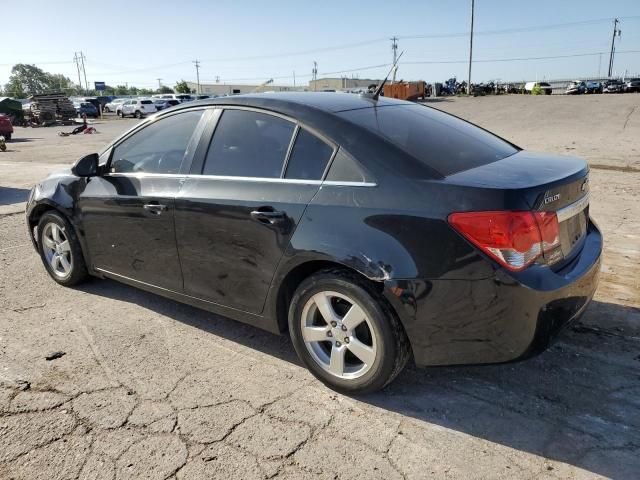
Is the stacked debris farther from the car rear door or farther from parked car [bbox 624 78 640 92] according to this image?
parked car [bbox 624 78 640 92]

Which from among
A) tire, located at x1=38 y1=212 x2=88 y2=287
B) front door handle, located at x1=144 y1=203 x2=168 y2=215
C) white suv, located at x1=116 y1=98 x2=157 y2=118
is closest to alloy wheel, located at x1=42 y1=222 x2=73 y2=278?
tire, located at x1=38 y1=212 x2=88 y2=287

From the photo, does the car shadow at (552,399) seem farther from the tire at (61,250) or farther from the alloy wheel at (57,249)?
the alloy wheel at (57,249)

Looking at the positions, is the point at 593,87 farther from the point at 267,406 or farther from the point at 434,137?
the point at 267,406

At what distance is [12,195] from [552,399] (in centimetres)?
992

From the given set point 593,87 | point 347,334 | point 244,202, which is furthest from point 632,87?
point 347,334

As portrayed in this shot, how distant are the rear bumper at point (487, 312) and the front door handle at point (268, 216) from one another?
2.52ft

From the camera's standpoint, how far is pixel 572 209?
9.00ft

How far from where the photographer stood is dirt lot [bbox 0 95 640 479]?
2430mm

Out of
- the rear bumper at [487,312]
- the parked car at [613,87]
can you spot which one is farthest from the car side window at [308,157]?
the parked car at [613,87]

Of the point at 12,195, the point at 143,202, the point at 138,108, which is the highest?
the point at 143,202

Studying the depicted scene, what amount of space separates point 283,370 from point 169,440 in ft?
2.80

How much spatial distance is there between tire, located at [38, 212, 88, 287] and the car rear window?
108 inches

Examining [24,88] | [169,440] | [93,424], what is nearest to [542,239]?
[169,440]

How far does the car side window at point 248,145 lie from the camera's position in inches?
124
